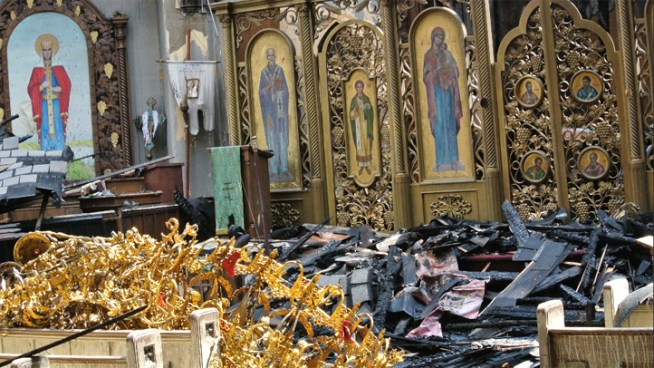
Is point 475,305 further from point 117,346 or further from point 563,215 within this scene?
point 117,346

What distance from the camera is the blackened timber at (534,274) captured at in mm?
→ 12844

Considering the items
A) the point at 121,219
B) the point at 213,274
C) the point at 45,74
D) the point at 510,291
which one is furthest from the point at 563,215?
the point at 45,74

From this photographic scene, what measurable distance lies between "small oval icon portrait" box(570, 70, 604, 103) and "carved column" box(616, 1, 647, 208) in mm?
437

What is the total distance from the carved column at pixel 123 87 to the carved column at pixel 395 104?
20.9ft

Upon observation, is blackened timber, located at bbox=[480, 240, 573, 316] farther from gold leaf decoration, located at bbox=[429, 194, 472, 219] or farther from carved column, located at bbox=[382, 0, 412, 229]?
carved column, located at bbox=[382, 0, 412, 229]

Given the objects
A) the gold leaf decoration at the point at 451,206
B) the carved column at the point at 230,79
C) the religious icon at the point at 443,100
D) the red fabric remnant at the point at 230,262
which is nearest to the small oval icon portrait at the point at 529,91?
the religious icon at the point at 443,100

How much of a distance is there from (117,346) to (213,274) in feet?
3.44

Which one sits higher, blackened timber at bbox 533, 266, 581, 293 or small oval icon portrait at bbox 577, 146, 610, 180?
small oval icon portrait at bbox 577, 146, 610, 180

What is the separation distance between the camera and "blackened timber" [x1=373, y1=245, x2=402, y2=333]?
42.8 feet

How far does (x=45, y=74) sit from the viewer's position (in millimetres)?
22562

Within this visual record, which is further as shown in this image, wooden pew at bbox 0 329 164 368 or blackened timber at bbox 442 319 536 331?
blackened timber at bbox 442 319 536 331

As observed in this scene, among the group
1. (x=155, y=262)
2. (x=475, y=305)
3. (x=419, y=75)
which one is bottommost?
(x=475, y=305)

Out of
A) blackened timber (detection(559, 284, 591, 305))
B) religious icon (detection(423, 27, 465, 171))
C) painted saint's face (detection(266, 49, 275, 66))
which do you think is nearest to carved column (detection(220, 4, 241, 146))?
painted saint's face (detection(266, 49, 275, 66))

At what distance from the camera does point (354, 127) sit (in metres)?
18.1
